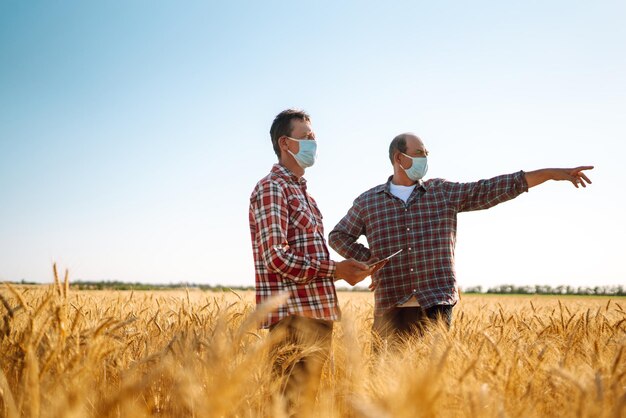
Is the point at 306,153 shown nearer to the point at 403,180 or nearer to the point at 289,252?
the point at 289,252

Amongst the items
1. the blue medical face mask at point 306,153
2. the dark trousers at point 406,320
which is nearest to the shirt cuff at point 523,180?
the dark trousers at point 406,320

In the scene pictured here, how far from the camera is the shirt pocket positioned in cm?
291

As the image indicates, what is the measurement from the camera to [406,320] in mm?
4105

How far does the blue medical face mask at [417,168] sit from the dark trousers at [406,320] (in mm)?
1156

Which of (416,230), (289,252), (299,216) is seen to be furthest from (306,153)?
(416,230)

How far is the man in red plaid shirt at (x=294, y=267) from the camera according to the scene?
268 centimetres

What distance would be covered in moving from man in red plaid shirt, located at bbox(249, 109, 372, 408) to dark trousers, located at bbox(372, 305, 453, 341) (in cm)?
121

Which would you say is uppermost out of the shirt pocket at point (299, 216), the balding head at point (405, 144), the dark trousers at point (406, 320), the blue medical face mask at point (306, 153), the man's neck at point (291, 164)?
the balding head at point (405, 144)

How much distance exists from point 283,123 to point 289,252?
3.05 feet

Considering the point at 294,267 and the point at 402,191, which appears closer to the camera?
the point at 294,267

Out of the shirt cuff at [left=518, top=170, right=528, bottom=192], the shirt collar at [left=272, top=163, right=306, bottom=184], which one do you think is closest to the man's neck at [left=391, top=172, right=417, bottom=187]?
the shirt cuff at [left=518, top=170, right=528, bottom=192]

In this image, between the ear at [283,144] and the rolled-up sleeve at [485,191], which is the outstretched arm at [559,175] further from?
the ear at [283,144]

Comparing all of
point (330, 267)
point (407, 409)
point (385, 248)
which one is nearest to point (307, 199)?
point (330, 267)

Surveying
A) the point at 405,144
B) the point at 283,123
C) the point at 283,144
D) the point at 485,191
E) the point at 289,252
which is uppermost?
the point at 405,144
